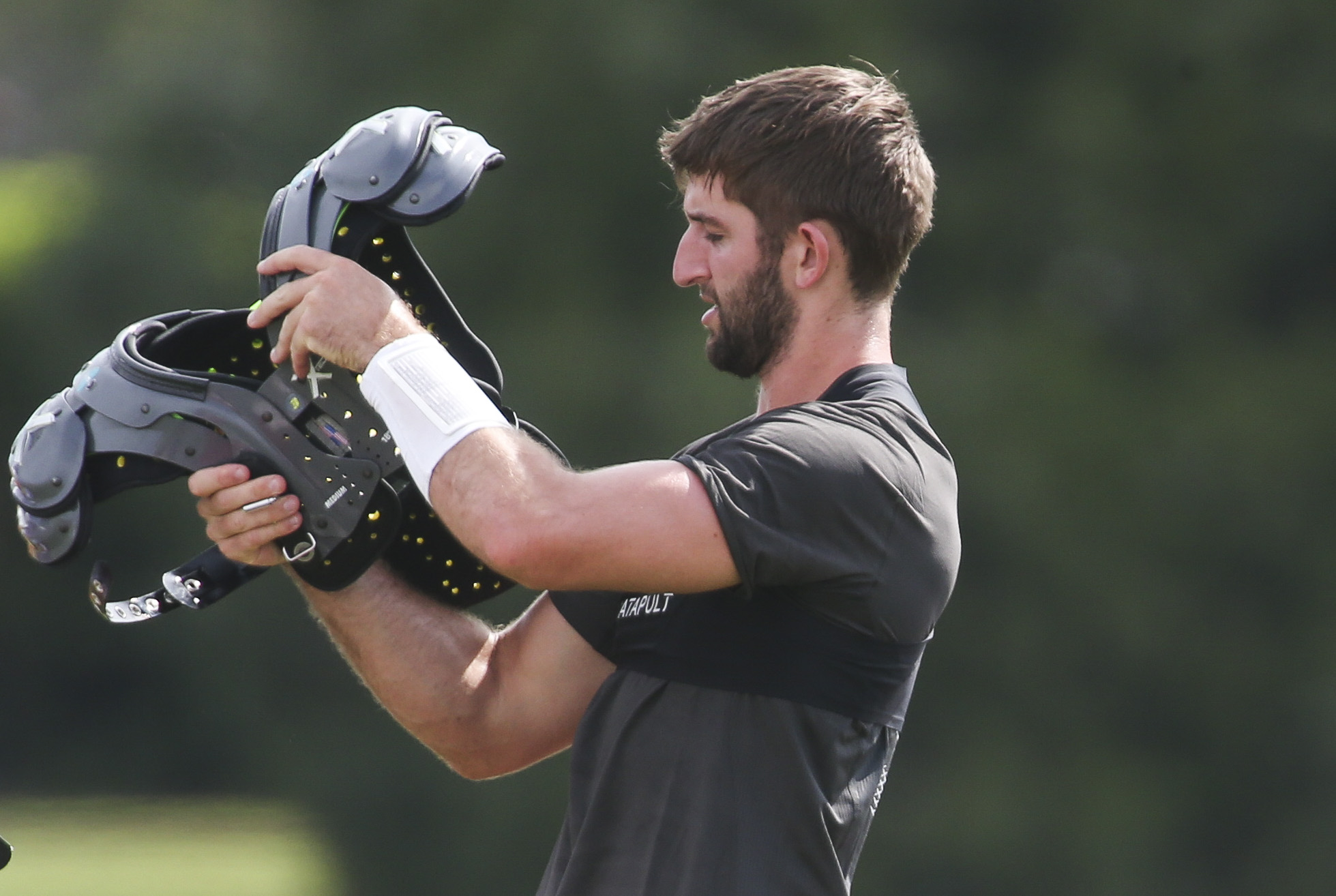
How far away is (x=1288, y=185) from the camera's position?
5.57 m

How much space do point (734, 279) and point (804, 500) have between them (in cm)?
36

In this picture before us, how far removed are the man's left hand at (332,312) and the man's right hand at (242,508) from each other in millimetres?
130

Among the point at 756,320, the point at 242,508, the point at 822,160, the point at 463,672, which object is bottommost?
the point at 463,672

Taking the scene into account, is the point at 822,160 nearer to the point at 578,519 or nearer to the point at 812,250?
the point at 812,250

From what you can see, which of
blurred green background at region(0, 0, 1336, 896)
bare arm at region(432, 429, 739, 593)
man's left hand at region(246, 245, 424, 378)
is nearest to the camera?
bare arm at region(432, 429, 739, 593)

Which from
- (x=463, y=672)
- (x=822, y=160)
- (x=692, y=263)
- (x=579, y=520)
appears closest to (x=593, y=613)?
(x=463, y=672)

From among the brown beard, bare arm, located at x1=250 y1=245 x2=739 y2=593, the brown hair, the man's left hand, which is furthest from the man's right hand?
the brown hair

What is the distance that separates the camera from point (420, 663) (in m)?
1.87

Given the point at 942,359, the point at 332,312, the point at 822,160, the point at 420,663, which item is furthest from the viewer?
the point at 942,359

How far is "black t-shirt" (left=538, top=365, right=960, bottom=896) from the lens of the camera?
1.54 metres

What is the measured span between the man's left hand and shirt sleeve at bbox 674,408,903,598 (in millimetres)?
345

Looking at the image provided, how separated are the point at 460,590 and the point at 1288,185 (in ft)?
15.0

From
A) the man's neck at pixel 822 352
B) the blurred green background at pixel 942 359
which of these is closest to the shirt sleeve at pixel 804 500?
the man's neck at pixel 822 352

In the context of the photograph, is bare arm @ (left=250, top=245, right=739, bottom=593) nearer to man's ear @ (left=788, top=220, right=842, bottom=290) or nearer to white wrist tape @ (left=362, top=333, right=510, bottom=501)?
white wrist tape @ (left=362, top=333, right=510, bottom=501)
